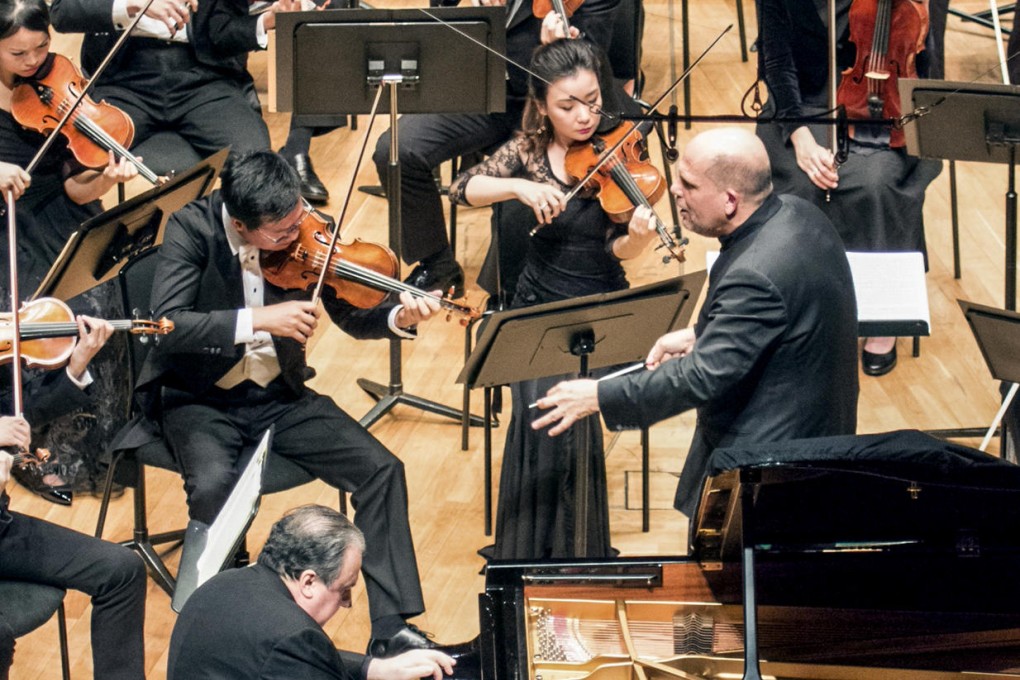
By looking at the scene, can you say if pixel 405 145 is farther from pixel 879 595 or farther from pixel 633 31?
pixel 879 595

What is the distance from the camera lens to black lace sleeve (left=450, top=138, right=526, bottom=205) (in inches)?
165

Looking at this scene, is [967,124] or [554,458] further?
[967,124]

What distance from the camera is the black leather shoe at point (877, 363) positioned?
4941mm

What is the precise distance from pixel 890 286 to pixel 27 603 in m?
2.34

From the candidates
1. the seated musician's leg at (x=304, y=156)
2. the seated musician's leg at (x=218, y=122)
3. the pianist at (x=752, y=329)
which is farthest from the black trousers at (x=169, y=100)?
the pianist at (x=752, y=329)

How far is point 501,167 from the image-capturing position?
4.20m

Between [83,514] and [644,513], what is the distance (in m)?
1.63

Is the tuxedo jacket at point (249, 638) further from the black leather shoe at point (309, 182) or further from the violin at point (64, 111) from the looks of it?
the black leather shoe at point (309, 182)

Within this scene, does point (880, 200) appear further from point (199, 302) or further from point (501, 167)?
point (199, 302)

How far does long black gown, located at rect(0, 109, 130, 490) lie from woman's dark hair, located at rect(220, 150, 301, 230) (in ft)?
3.18

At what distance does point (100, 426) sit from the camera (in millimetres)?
4492

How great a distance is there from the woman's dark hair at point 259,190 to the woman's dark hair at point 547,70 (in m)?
0.77

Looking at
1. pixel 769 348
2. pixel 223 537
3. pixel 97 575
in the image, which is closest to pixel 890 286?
pixel 769 348

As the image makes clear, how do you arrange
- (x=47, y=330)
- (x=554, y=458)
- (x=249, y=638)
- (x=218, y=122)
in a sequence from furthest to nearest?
(x=218, y=122) < (x=554, y=458) < (x=47, y=330) < (x=249, y=638)
